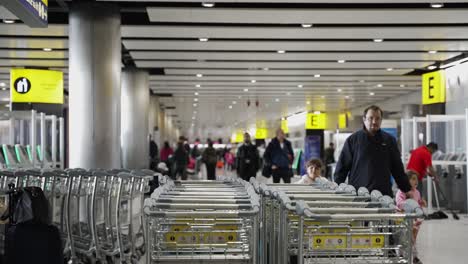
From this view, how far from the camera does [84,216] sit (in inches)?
400

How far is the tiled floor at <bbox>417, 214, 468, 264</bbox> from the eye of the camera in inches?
360

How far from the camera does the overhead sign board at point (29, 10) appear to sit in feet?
19.1

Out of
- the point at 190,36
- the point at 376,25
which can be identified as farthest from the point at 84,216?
the point at 376,25

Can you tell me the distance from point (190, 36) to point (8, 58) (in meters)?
5.71

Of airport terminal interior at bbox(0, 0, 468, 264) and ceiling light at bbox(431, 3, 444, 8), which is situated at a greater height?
ceiling light at bbox(431, 3, 444, 8)

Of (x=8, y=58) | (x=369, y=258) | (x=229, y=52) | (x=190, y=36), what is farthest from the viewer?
(x=8, y=58)

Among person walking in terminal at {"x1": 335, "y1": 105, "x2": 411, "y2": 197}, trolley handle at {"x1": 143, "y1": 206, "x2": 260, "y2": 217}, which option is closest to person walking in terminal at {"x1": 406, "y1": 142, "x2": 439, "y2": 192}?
person walking in terminal at {"x1": 335, "y1": 105, "x2": 411, "y2": 197}

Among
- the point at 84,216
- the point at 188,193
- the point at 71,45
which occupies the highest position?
the point at 71,45

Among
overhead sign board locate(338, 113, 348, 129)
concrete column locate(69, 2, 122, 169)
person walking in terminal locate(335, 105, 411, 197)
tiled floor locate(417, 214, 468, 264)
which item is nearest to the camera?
person walking in terminal locate(335, 105, 411, 197)

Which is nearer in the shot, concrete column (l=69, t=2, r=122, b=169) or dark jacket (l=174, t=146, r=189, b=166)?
concrete column (l=69, t=2, r=122, b=169)

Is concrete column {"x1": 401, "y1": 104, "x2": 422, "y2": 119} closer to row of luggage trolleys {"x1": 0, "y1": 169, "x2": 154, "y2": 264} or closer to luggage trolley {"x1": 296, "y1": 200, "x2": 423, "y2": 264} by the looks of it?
row of luggage trolleys {"x1": 0, "y1": 169, "x2": 154, "y2": 264}

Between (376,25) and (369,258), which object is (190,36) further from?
(369,258)

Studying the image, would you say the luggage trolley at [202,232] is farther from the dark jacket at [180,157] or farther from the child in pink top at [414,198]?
the dark jacket at [180,157]

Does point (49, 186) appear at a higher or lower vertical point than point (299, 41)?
lower
